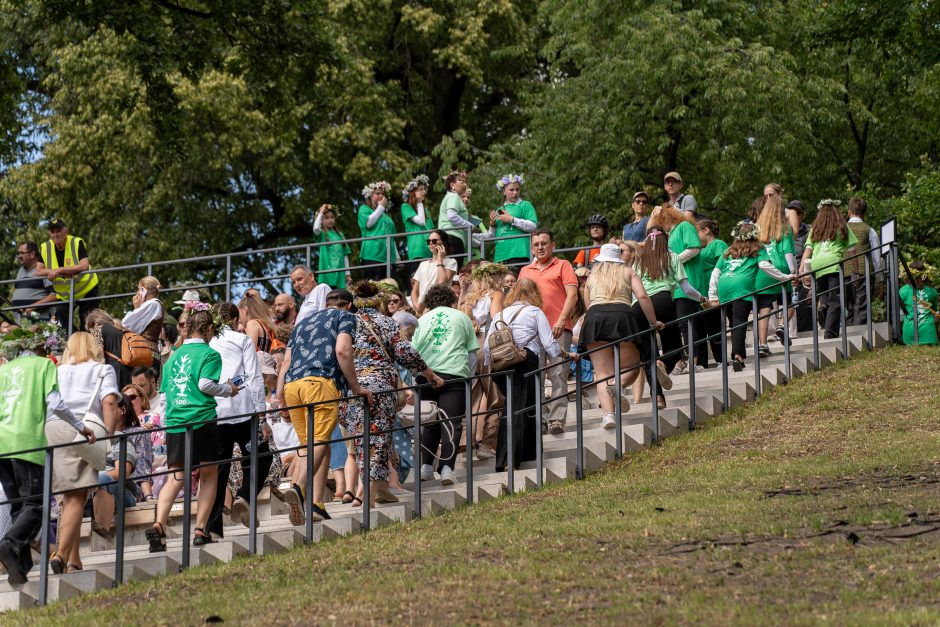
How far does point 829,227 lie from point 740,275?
1.90 m

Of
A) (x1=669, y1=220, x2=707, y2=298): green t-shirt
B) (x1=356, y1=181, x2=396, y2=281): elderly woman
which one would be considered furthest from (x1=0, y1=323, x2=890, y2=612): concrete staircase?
(x1=356, y1=181, x2=396, y2=281): elderly woman

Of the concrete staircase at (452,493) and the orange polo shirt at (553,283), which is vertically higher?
the orange polo shirt at (553,283)

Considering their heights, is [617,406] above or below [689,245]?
below

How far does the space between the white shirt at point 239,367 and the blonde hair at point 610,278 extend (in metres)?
3.69

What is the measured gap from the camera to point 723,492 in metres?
12.1

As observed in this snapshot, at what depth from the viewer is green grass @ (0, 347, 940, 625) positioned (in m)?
8.66

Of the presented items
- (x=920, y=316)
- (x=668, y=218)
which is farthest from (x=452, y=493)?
(x=920, y=316)

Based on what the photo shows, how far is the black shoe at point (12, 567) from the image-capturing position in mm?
10781

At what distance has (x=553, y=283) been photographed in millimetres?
16359

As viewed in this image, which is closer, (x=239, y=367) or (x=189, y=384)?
(x=189, y=384)


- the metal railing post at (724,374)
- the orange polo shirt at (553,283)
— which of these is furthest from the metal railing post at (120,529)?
the metal railing post at (724,374)

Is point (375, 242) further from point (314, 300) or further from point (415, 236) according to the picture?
point (314, 300)

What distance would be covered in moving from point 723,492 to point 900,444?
7.86ft

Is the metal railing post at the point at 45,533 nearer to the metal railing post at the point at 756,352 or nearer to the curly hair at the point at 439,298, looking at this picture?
the curly hair at the point at 439,298
